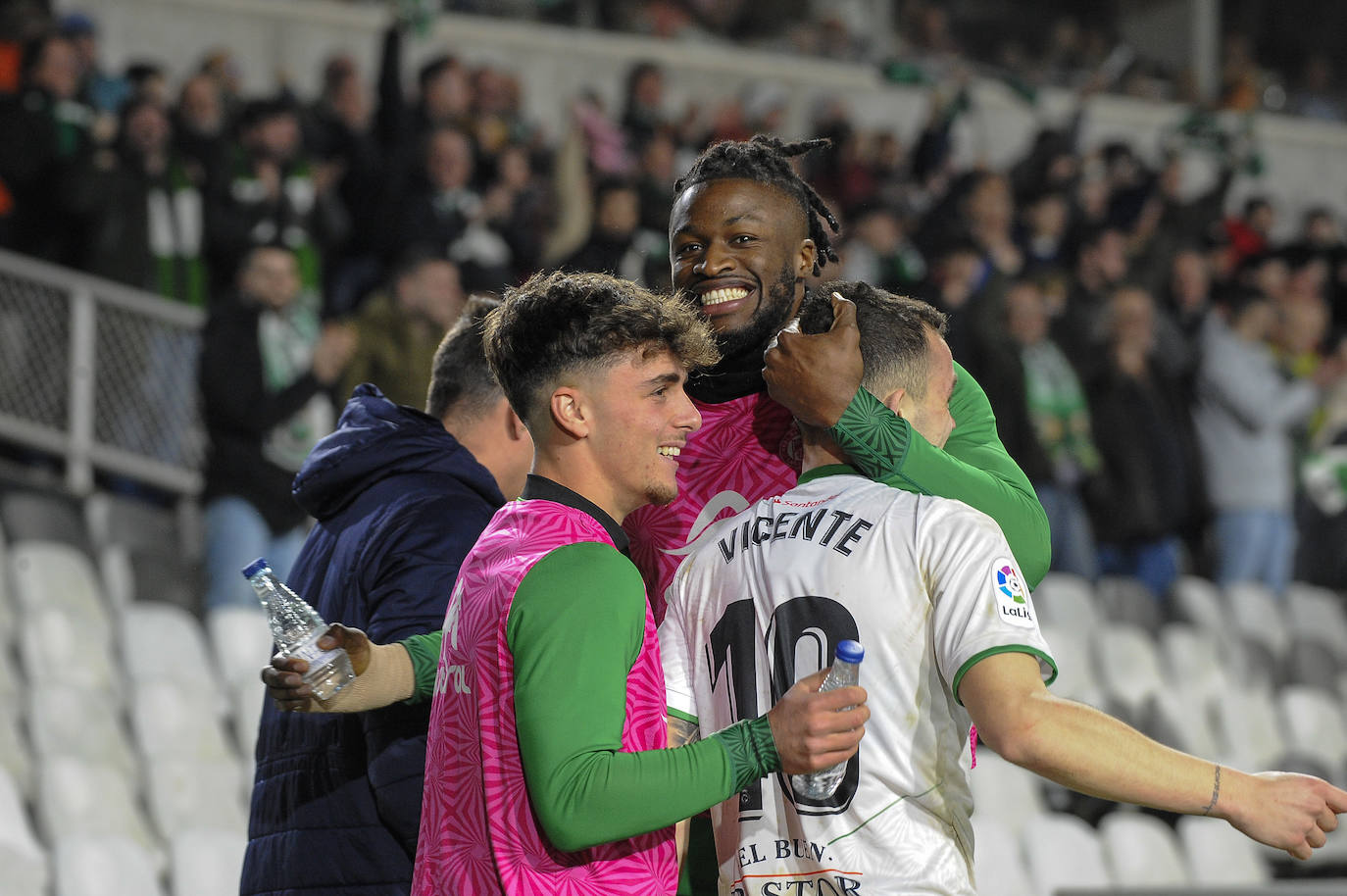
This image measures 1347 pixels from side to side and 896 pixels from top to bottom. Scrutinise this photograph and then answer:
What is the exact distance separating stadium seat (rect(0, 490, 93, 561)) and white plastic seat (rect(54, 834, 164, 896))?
2011 millimetres

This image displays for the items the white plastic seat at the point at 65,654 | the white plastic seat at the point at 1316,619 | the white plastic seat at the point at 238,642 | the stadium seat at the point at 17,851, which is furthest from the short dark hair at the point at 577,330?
the white plastic seat at the point at 1316,619

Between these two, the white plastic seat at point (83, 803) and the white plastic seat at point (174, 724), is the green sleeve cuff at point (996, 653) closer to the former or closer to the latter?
the white plastic seat at point (83, 803)

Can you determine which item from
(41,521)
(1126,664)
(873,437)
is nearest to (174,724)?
(41,521)

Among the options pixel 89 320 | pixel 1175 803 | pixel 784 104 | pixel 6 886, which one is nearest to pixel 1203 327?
pixel 784 104

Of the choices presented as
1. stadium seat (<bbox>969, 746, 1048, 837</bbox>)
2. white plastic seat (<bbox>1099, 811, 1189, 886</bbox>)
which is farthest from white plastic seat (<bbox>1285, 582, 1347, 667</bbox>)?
stadium seat (<bbox>969, 746, 1048, 837</bbox>)

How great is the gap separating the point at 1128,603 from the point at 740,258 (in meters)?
5.94

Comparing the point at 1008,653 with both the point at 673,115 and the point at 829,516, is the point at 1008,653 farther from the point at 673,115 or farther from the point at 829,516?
the point at 673,115

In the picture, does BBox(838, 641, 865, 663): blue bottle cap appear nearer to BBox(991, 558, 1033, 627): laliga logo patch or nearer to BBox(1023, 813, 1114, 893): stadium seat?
BBox(991, 558, 1033, 627): laliga logo patch

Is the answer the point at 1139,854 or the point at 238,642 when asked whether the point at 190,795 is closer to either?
the point at 238,642

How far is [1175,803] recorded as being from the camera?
6.59ft

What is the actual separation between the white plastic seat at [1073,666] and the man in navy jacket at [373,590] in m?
4.77

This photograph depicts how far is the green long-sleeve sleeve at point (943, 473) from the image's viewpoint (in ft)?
7.44

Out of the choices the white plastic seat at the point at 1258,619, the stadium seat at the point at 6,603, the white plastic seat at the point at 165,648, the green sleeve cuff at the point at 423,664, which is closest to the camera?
the green sleeve cuff at the point at 423,664

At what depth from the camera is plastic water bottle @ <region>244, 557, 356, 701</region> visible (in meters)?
2.41
